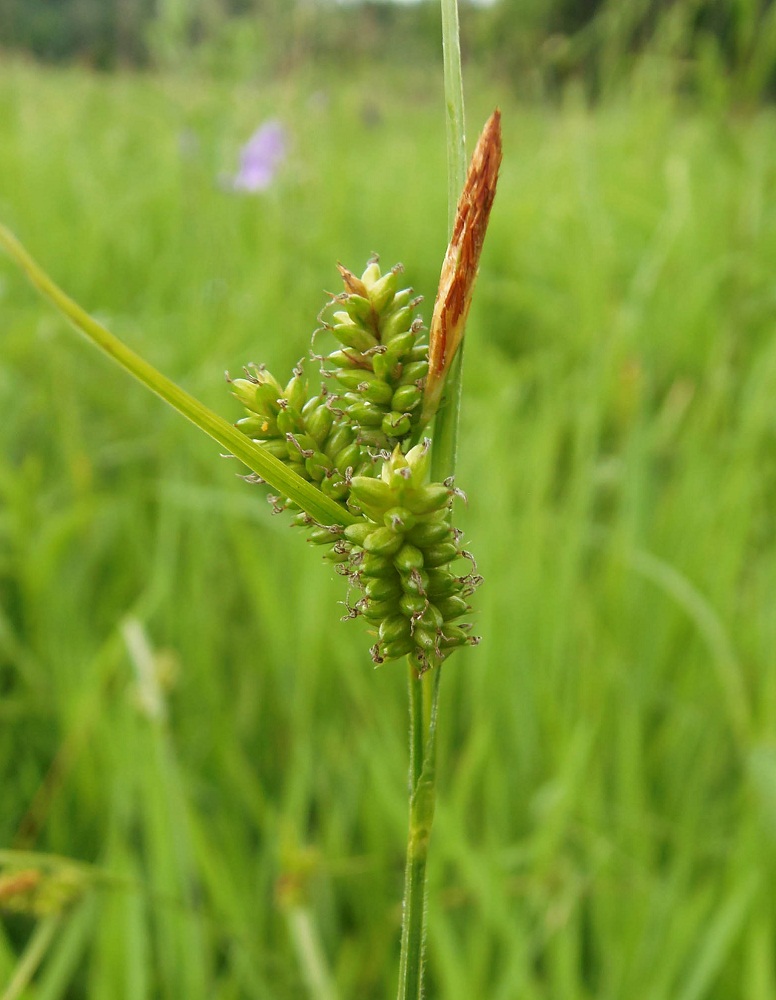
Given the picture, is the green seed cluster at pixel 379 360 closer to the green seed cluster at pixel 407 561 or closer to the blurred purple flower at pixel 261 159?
the green seed cluster at pixel 407 561

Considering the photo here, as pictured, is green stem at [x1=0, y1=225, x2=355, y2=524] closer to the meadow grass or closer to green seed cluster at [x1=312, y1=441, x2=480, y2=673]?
green seed cluster at [x1=312, y1=441, x2=480, y2=673]

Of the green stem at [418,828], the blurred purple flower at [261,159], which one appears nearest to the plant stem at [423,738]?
the green stem at [418,828]

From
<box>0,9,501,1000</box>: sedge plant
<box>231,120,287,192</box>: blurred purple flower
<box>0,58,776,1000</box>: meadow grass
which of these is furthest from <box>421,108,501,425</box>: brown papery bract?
<box>231,120,287,192</box>: blurred purple flower

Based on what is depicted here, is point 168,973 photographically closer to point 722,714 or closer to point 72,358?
point 722,714

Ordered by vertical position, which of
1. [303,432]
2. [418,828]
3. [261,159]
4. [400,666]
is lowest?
[418,828]

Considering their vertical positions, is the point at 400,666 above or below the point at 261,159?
below

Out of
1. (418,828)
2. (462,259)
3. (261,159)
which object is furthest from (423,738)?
(261,159)

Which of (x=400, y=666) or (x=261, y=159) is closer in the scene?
(x=400, y=666)

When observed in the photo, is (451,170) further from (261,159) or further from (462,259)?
(261,159)
